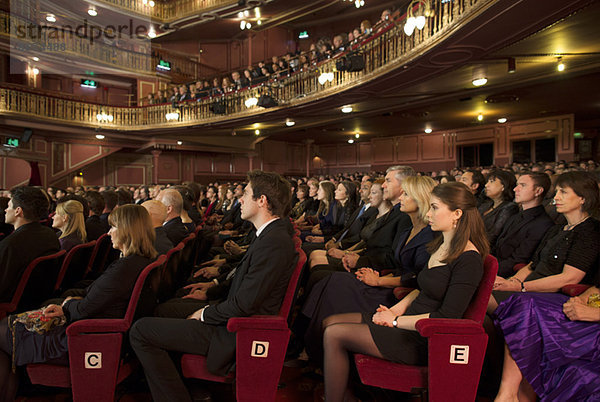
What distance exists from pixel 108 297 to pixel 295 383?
112 cm

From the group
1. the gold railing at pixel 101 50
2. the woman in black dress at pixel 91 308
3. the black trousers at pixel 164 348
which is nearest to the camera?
the black trousers at pixel 164 348

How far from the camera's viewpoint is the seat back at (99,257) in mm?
3109

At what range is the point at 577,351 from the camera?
1.60 meters

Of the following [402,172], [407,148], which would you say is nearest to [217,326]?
[402,172]

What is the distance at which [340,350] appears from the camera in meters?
1.70

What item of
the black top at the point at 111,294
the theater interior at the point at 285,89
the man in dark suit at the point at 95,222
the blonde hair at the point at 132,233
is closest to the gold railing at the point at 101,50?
the theater interior at the point at 285,89

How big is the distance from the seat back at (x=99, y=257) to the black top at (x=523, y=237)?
3.00 metres

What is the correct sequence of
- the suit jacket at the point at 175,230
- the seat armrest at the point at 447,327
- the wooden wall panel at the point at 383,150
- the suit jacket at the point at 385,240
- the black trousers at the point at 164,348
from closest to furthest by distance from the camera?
the seat armrest at the point at 447,327, the black trousers at the point at 164,348, the suit jacket at the point at 385,240, the suit jacket at the point at 175,230, the wooden wall panel at the point at 383,150

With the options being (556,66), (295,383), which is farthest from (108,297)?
(556,66)

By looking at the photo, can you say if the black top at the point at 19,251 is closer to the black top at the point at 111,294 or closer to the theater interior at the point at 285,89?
the black top at the point at 111,294

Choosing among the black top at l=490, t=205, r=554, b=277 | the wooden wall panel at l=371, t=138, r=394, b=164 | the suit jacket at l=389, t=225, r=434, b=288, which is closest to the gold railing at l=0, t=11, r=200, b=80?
the wooden wall panel at l=371, t=138, r=394, b=164

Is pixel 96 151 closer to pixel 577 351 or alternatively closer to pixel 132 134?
pixel 132 134

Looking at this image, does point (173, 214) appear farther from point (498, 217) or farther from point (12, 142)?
point (12, 142)

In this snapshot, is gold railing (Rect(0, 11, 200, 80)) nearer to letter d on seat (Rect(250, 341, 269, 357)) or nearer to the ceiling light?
the ceiling light
